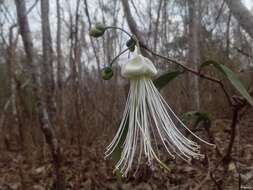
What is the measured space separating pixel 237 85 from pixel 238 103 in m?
0.32

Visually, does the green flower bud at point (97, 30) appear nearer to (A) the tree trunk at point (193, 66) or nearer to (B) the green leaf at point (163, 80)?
(B) the green leaf at point (163, 80)

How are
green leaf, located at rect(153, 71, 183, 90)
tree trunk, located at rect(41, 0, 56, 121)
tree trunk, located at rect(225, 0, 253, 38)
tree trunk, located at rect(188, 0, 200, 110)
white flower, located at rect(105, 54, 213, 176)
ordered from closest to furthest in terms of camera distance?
white flower, located at rect(105, 54, 213, 176) → green leaf, located at rect(153, 71, 183, 90) → tree trunk, located at rect(225, 0, 253, 38) → tree trunk, located at rect(188, 0, 200, 110) → tree trunk, located at rect(41, 0, 56, 121)

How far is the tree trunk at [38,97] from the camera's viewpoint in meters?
2.71

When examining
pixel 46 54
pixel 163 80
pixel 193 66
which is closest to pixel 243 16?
pixel 163 80

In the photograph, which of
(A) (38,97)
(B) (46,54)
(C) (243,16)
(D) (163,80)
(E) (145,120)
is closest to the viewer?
(E) (145,120)

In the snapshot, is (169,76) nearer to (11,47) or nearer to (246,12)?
(246,12)

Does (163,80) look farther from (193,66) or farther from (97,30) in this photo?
(193,66)

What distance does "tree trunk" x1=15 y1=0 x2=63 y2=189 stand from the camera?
107 inches

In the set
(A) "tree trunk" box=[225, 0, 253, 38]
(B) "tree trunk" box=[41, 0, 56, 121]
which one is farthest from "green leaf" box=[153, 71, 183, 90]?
(B) "tree trunk" box=[41, 0, 56, 121]

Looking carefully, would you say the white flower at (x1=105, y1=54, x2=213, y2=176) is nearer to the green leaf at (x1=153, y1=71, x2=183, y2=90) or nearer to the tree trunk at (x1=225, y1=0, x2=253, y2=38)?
the green leaf at (x1=153, y1=71, x2=183, y2=90)

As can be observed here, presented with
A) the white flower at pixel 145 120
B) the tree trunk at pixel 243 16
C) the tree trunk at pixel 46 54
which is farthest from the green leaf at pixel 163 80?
the tree trunk at pixel 46 54

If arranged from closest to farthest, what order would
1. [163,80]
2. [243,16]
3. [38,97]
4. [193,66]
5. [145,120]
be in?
1. [145,120]
2. [163,80]
3. [243,16]
4. [38,97]
5. [193,66]

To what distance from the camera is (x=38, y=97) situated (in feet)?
9.91

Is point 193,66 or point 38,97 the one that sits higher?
point 193,66
